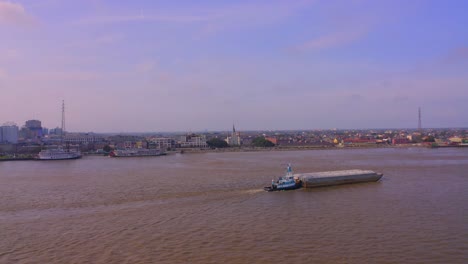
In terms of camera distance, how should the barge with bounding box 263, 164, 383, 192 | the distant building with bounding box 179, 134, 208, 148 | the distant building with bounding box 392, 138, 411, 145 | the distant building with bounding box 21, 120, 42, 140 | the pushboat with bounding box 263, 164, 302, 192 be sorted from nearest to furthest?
1. the pushboat with bounding box 263, 164, 302, 192
2. the barge with bounding box 263, 164, 383, 192
3. the distant building with bounding box 179, 134, 208, 148
4. the distant building with bounding box 392, 138, 411, 145
5. the distant building with bounding box 21, 120, 42, 140

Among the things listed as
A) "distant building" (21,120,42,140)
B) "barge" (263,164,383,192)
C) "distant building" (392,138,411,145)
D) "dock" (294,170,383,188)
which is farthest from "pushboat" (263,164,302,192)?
"distant building" (21,120,42,140)

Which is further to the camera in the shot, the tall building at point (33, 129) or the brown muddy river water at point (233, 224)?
the tall building at point (33, 129)

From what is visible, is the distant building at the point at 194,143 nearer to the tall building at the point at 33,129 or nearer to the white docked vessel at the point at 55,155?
the white docked vessel at the point at 55,155

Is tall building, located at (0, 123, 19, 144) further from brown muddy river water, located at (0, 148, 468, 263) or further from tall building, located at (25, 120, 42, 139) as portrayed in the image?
brown muddy river water, located at (0, 148, 468, 263)

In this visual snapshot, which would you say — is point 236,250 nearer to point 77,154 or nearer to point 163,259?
point 163,259

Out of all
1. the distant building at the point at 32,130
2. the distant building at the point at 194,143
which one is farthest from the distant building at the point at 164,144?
the distant building at the point at 32,130

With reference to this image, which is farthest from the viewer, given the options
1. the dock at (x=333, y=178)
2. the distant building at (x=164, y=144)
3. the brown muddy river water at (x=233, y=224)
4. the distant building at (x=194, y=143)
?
the distant building at (x=194, y=143)

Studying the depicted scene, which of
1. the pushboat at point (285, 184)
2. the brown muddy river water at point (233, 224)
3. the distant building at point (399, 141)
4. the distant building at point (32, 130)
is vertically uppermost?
the distant building at point (32, 130)
